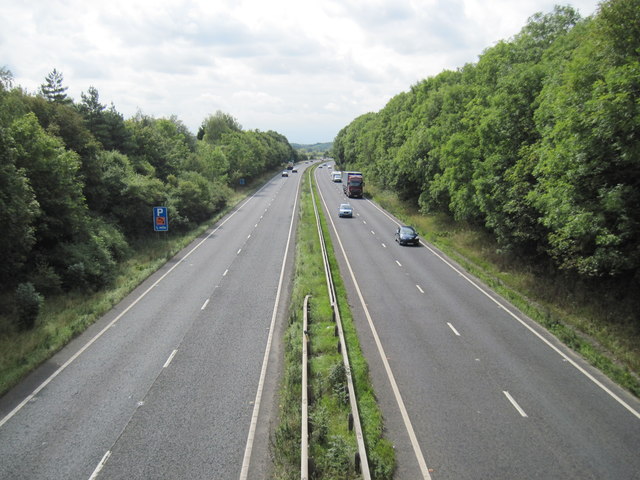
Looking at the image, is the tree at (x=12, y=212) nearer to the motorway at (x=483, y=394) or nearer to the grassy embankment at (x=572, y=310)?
the motorway at (x=483, y=394)

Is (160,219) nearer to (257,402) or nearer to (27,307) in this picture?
(27,307)

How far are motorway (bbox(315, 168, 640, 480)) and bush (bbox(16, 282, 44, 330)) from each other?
47.4ft

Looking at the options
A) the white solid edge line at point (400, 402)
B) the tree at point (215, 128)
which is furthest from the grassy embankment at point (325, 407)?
the tree at point (215, 128)

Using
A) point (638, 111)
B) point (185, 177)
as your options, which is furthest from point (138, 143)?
point (638, 111)

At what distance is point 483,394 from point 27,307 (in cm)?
1892

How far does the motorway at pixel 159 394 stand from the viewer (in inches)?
431

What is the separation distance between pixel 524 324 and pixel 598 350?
3262 mm

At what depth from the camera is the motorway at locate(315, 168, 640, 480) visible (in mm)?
10891

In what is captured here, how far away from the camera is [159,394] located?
1414 centimetres

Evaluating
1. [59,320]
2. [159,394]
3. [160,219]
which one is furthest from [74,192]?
[159,394]

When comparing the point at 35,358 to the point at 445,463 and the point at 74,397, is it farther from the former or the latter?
the point at 445,463

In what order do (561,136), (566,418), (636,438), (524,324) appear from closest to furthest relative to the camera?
(636,438) < (566,418) < (561,136) < (524,324)

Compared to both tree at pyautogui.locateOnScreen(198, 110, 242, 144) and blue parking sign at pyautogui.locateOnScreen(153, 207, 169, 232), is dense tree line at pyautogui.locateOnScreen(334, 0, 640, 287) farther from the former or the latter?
tree at pyautogui.locateOnScreen(198, 110, 242, 144)

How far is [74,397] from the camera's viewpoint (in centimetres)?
1399
